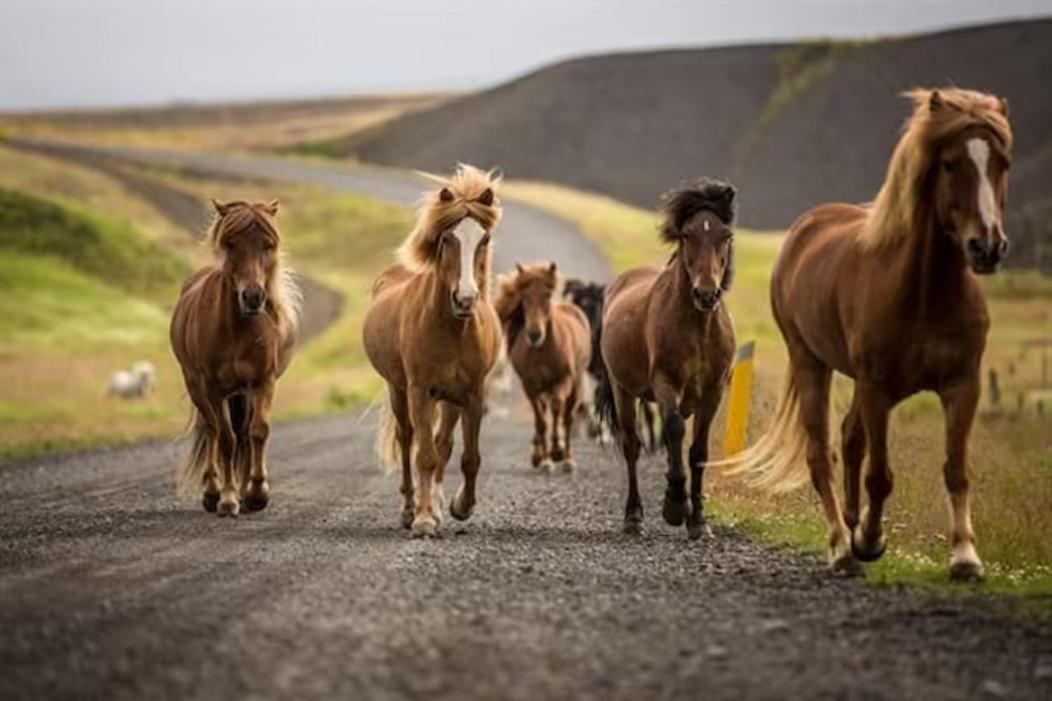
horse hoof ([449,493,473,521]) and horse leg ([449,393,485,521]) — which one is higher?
horse leg ([449,393,485,521])

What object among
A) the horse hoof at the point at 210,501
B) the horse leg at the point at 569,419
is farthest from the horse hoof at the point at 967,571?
the horse leg at the point at 569,419

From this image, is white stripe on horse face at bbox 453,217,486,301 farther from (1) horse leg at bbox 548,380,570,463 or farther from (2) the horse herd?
(1) horse leg at bbox 548,380,570,463

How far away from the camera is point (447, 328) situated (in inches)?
543

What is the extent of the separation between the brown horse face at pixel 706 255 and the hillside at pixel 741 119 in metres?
49.2

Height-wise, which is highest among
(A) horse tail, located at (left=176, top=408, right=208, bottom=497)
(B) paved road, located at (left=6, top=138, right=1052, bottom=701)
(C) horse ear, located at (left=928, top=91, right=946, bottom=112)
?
(C) horse ear, located at (left=928, top=91, right=946, bottom=112)

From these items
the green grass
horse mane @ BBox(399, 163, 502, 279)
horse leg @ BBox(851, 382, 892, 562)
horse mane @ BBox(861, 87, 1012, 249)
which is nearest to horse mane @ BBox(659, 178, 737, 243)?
horse mane @ BBox(399, 163, 502, 279)

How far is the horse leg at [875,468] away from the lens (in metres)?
10.8

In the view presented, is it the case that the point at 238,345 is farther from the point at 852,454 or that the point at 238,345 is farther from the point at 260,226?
the point at 852,454

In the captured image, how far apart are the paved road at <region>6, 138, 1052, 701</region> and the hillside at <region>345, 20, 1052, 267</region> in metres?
51.2

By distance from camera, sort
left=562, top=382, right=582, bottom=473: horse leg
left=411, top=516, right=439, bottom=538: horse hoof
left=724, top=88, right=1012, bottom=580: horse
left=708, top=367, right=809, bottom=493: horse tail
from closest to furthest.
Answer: left=724, top=88, right=1012, bottom=580: horse
left=708, top=367, right=809, bottom=493: horse tail
left=411, top=516, right=439, bottom=538: horse hoof
left=562, top=382, right=582, bottom=473: horse leg

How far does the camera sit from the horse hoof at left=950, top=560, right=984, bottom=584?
33.9 feet

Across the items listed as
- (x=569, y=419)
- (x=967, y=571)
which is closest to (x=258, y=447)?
(x=967, y=571)

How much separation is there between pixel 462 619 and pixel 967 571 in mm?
3257

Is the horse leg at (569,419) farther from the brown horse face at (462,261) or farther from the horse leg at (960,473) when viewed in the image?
the horse leg at (960,473)
